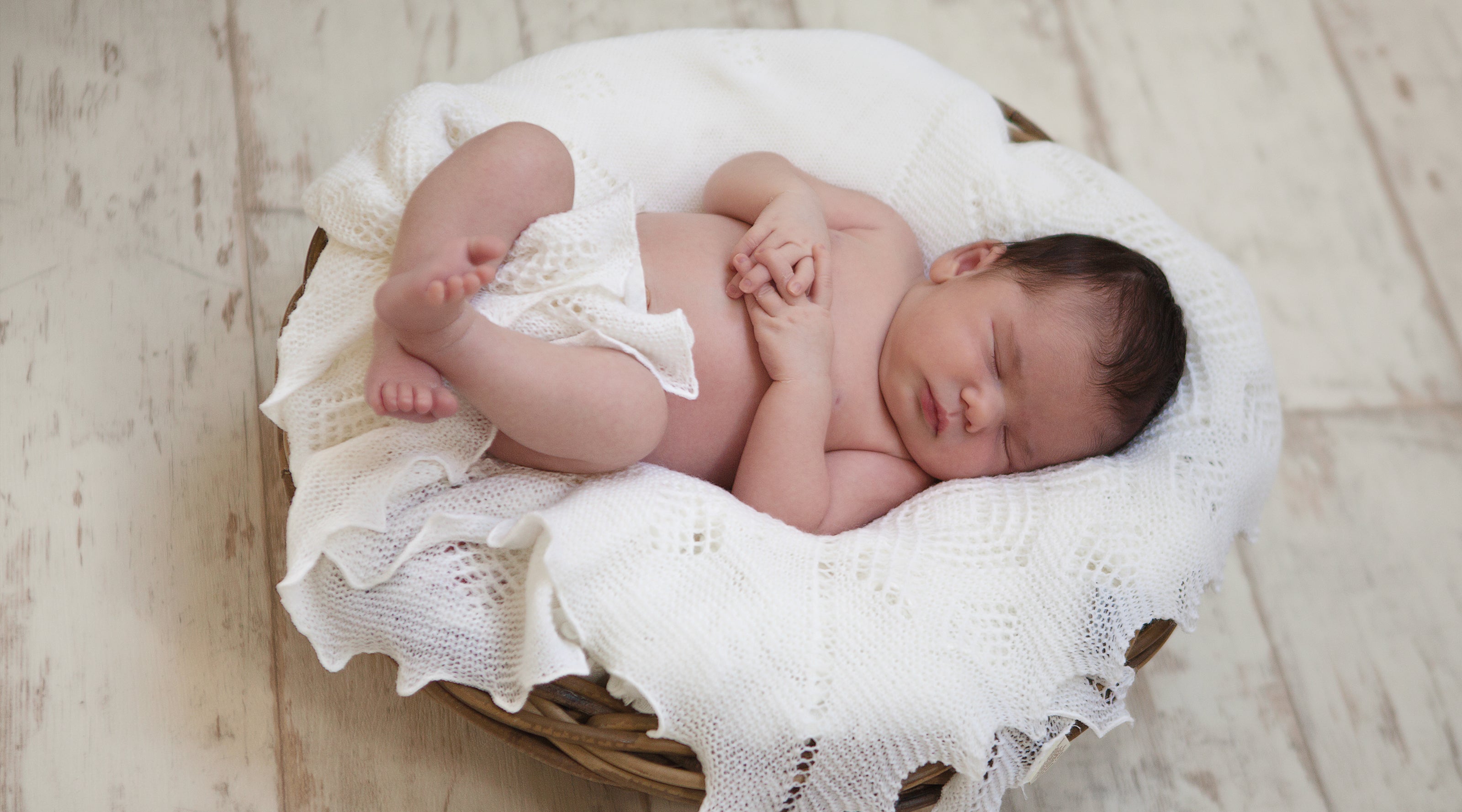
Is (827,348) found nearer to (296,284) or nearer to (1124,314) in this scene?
(1124,314)

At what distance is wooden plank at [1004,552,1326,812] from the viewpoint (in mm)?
1468

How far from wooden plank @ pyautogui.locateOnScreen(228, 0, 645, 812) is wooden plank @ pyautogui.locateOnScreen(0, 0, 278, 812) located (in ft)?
0.10

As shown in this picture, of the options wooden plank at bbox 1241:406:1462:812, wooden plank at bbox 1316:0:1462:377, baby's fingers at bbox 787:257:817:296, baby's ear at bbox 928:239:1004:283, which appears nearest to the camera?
baby's fingers at bbox 787:257:817:296

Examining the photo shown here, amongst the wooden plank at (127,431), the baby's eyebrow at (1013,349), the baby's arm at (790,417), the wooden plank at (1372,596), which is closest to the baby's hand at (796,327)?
the baby's arm at (790,417)

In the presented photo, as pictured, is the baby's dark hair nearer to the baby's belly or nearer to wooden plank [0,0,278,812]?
the baby's belly

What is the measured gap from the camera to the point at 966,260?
142 cm

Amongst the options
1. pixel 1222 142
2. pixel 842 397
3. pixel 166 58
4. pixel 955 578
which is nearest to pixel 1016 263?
pixel 842 397

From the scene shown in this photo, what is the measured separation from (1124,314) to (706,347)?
503mm

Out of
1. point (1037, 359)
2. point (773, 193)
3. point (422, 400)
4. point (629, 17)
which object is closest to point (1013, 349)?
point (1037, 359)

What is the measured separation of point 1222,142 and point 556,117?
51.2 inches

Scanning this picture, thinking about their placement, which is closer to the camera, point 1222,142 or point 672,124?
point 672,124

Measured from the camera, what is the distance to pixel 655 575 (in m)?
1.10

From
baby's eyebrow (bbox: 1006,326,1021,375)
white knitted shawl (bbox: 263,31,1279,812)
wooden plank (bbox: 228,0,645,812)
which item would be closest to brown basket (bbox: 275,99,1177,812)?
white knitted shawl (bbox: 263,31,1279,812)

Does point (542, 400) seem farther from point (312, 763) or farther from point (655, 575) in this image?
point (312, 763)
